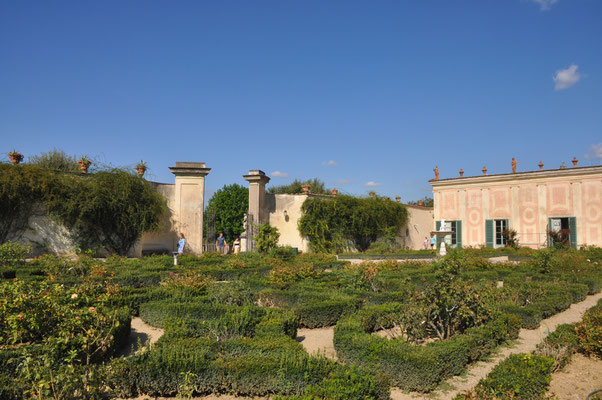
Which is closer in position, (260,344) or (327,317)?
(260,344)

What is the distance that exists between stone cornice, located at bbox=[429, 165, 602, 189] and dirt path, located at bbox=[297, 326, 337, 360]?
1840 cm

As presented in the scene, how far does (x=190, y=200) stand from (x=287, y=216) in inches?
193

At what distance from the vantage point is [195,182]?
56.7ft

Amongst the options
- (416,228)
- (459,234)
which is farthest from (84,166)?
(459,234)

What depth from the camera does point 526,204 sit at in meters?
21.2

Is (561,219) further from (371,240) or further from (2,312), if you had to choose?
(2,312)

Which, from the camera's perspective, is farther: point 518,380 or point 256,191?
point 256,191

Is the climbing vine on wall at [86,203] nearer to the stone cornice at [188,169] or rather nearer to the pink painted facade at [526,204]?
the stone cornice at [188,169]

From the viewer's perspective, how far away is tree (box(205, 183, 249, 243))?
2233 centimetres

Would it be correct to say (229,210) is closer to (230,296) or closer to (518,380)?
(230,296)

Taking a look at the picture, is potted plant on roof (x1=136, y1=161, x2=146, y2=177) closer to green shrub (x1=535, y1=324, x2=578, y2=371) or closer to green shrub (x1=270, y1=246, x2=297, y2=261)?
green shrub (x1=270, y1=246, x2=297, y2=261)

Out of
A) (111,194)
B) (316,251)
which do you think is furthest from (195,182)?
(316,251)

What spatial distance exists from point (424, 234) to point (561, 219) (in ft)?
26.2

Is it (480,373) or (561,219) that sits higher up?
(561,219)
